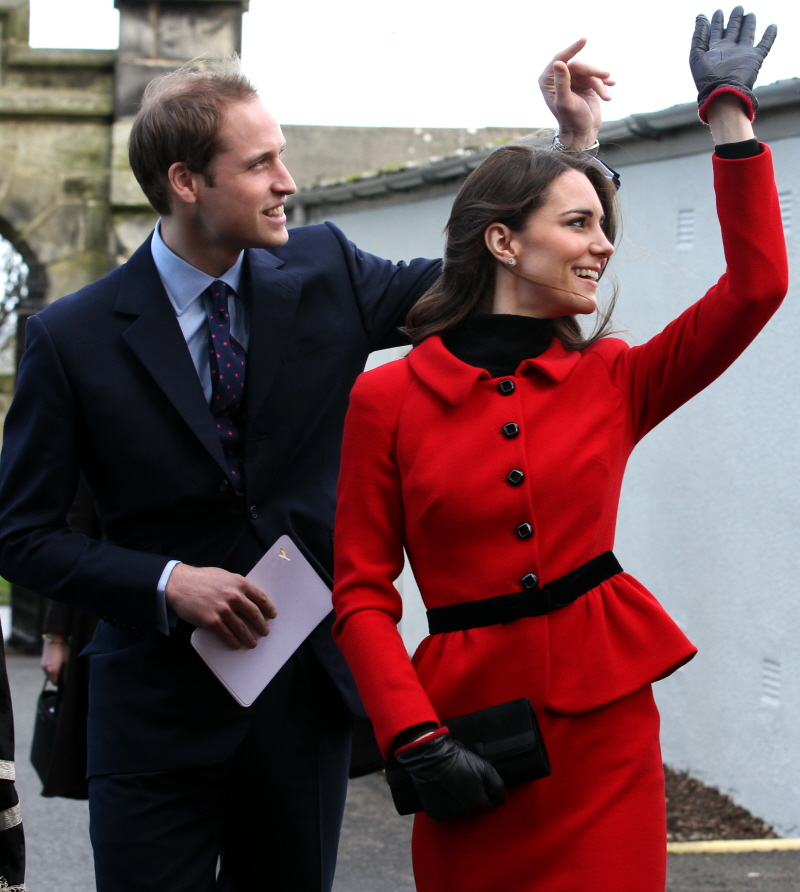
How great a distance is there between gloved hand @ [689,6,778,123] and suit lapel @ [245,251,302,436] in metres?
1.03

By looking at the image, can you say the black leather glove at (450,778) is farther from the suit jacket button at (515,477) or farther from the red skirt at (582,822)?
the suit jacket button at (515,477)

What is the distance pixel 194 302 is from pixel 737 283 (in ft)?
3.99

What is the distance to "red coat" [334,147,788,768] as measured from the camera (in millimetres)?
2229

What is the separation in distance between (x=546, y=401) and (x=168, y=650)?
3.17 ft

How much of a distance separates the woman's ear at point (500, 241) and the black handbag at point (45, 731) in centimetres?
220

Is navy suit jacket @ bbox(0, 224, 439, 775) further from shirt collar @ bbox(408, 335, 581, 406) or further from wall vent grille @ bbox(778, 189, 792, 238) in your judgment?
wall vent grille @ bbox(778, 189, 792, 238)

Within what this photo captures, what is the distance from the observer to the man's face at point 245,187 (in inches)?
109

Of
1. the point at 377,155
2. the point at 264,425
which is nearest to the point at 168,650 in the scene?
the point at 264,425

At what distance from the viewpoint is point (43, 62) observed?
10.5m

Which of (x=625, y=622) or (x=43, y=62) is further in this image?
(x=43, y=62)

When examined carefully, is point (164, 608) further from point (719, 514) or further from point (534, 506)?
point (719, 514)

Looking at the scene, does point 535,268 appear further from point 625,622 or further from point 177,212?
point 177,212

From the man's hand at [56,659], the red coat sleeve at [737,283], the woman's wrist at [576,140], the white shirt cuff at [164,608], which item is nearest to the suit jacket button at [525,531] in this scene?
the red coat sleeve at [737,283]

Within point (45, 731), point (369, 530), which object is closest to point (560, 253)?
point (369, 530)
